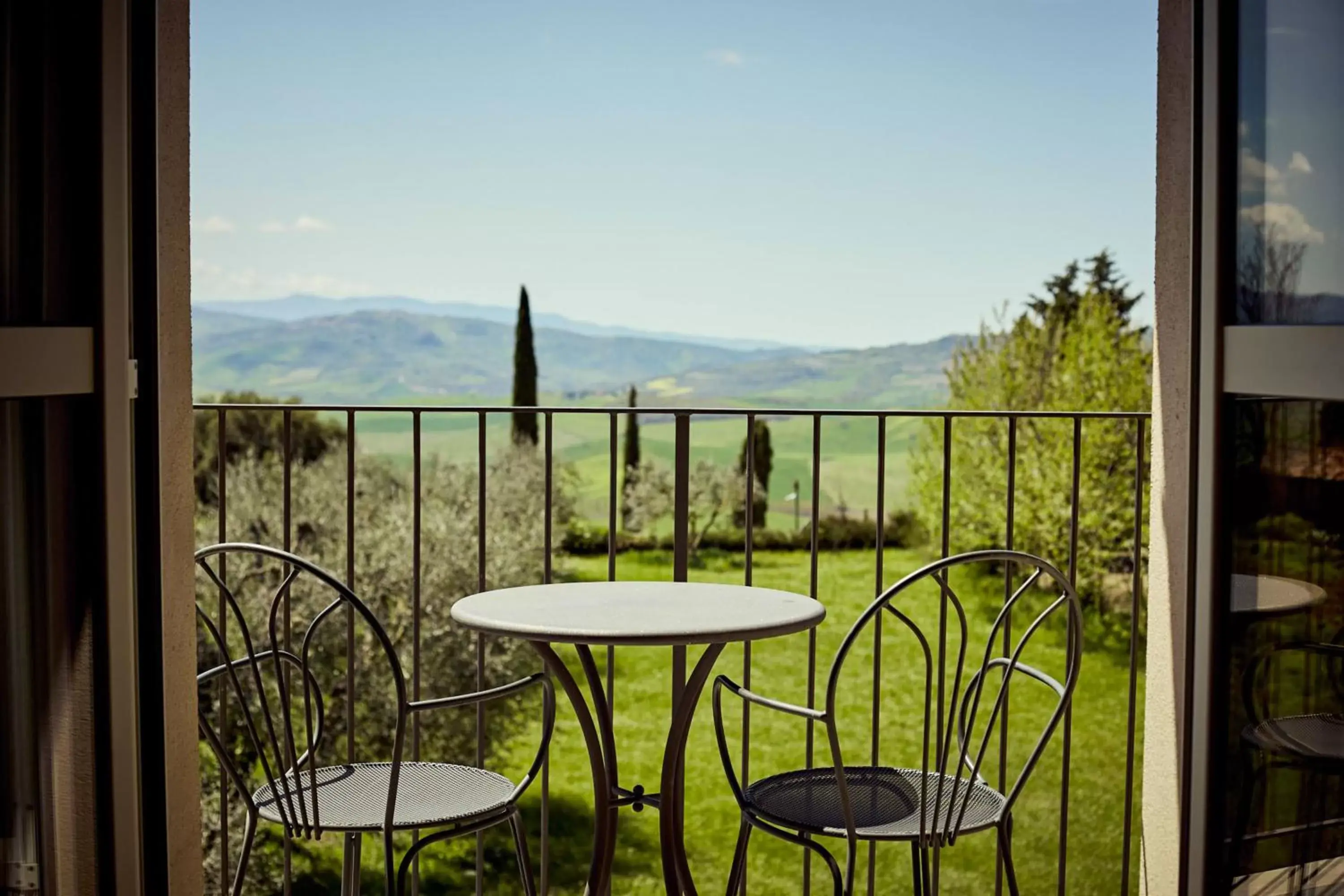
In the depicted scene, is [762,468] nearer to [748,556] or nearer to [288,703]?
[748,556]

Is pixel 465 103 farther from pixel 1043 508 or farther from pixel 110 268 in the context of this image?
pixel 110 268

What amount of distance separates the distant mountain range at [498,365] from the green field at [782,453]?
1.77 ft

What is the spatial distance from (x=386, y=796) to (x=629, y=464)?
15.9 meters

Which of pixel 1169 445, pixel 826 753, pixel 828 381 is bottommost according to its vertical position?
pixel 826 753

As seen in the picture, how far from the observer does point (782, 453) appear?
18.9 metres

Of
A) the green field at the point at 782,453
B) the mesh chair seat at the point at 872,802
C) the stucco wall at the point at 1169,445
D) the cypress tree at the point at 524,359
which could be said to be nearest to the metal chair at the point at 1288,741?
the mesh chair seat at the point at 872,802

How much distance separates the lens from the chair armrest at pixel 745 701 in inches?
87.0

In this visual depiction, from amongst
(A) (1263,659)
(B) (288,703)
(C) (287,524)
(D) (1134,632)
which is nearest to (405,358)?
(C) (287,524)

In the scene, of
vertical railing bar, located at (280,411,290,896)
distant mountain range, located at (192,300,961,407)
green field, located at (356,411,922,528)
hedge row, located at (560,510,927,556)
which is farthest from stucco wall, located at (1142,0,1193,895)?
distant mountain range, located at (192,300,961,407)

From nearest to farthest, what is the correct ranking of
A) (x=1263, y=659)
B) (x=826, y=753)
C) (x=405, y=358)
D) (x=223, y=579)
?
(x=1263, y=659), (x=223, y=579), (x=826, y=753), (x=405, y=358)

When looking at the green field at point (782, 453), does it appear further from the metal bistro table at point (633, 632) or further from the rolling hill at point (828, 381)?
the metal bistro table at point (633, 632)

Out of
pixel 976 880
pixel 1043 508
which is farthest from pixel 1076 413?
pixel 1043 508

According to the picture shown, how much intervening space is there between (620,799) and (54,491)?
1332 mm

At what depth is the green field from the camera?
17906 mm
